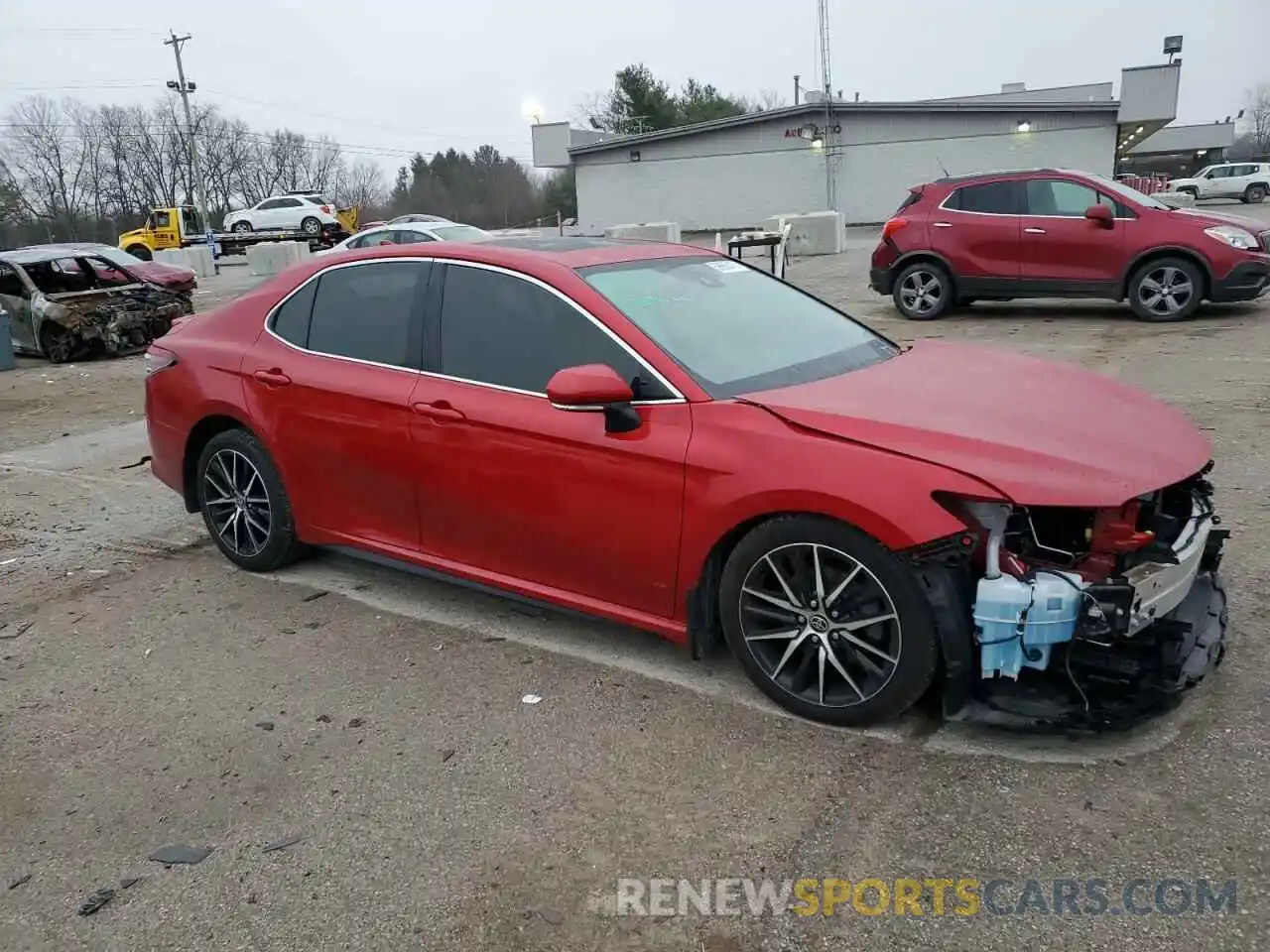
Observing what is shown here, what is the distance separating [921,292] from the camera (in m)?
12.4

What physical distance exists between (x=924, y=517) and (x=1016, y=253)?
9.79 meters

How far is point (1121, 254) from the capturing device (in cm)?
1103

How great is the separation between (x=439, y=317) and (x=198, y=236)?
41400 millimetres

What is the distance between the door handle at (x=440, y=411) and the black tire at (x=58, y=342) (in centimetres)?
1177

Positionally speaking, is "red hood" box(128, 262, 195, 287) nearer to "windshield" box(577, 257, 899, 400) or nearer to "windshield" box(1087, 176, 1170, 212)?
"windshield" box(1087, 176, 1170, 212)

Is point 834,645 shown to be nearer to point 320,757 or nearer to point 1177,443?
point 1177,443

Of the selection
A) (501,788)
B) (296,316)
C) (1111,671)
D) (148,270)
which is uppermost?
(148,270)

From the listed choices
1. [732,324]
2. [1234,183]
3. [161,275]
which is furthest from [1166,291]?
[1234,183]

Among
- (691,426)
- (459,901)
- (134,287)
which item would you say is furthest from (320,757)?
(134,287)

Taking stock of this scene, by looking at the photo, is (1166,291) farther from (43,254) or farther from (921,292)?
(43,254)

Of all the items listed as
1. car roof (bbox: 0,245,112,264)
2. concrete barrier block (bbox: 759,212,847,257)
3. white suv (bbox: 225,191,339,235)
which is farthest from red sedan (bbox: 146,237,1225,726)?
white suv (bbox: 225,191,339,235)

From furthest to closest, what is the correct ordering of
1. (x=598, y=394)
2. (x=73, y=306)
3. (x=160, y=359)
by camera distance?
(x=73, y=306)
(x=160, y=359)
(x=598, y=394)

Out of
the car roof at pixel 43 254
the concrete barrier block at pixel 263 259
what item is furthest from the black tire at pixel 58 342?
the concrete barrier block at pixel 263 259

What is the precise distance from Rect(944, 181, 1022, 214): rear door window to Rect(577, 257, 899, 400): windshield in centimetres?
812
